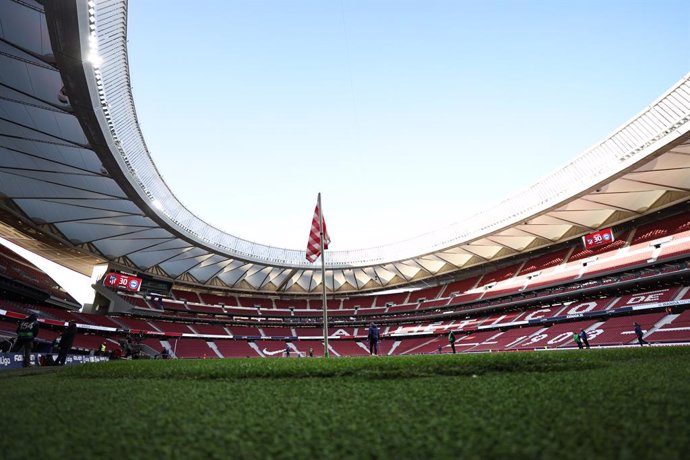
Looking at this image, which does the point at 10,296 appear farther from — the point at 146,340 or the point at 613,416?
the point at 613,416

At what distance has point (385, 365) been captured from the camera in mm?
5336

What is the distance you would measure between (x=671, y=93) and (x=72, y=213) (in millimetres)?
39580

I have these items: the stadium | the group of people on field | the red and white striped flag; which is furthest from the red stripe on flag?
the group of people on field

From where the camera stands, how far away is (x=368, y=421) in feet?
6.60

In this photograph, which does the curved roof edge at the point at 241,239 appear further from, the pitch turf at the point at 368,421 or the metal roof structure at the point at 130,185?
the pitch turf at the point at 368,421

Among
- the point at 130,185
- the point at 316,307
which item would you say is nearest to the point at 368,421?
the point at 130,185

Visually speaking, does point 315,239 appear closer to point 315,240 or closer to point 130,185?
point 315,240

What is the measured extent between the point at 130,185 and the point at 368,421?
2334 centimetres

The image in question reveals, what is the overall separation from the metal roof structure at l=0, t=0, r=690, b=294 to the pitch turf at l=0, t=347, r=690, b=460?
12.8m

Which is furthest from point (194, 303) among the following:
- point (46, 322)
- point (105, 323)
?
point (46, 322)

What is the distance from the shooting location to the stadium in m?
1.83

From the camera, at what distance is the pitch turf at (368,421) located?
1450 millimetres

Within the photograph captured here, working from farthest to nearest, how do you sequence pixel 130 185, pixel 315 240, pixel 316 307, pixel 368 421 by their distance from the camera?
pixel 316 307 → pixel 130 185 → pixel 315 240 → pixel 368 421

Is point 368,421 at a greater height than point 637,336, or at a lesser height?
lesser
